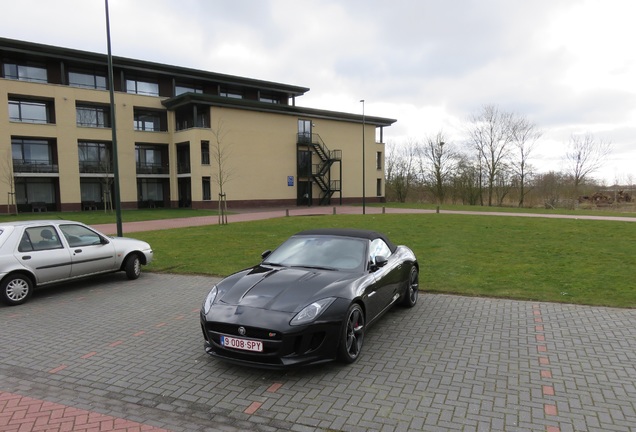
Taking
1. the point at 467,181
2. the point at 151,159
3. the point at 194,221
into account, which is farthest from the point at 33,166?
the point at 467,181

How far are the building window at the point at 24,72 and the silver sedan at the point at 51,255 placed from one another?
1328 inches

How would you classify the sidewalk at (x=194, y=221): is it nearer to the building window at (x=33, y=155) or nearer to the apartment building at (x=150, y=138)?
the apartment building at (x=150, y=138)

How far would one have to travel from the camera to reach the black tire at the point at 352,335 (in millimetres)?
4375

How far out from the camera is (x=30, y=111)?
112 ft

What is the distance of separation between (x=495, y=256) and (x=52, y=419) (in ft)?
34.9

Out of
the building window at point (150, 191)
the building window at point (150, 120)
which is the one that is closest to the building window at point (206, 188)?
the building window at point (150, 191)

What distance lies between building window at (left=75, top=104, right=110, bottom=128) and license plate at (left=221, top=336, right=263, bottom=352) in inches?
1508

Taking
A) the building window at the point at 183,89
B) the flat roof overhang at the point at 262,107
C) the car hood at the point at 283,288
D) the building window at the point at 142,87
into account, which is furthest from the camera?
the building window at the point at 183,89

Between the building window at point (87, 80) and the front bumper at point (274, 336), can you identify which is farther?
the building window at point (87, 80)

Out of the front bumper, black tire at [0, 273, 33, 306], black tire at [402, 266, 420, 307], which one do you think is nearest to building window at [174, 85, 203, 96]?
black tire at [0, 273, 33, 306]

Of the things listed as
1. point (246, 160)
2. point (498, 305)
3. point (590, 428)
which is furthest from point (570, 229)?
point (246, 160)

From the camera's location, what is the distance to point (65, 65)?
3528cm

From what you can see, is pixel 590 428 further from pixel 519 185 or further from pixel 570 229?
pixel 519 185

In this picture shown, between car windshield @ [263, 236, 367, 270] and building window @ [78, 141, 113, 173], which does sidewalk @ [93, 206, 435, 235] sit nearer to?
building window @ [78, 141, 113, 173]
